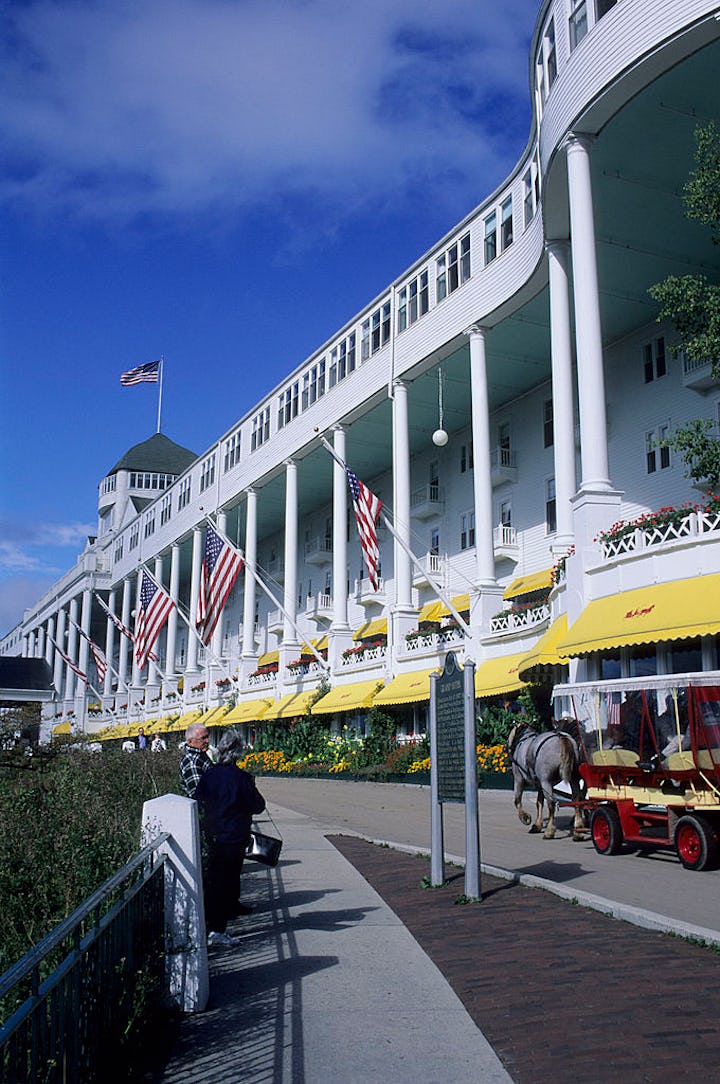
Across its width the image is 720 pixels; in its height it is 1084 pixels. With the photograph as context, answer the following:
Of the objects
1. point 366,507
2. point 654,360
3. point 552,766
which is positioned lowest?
point 552,766

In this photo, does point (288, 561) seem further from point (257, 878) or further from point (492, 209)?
point (257, 878)

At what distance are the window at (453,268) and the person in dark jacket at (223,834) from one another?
29080 millimetres

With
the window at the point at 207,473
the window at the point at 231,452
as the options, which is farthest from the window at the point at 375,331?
the window at the point at 207,473

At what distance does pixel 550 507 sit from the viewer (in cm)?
3778

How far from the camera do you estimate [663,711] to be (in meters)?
13.0

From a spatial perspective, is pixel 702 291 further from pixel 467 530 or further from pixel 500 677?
pixel 467 530

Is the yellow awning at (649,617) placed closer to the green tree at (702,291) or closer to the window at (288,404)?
the green tree at (702,291)

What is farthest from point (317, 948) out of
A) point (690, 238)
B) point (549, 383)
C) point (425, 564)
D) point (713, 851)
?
point (425, 564)

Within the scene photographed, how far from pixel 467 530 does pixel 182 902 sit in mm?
36990

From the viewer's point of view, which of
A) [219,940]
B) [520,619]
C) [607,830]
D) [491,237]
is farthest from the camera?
[491,237]

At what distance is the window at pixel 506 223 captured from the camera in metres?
32.7

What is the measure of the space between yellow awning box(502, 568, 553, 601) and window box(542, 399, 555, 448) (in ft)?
16.3

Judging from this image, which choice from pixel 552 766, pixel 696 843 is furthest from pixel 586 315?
pixel 696 843

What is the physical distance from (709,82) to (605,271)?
858 cm
